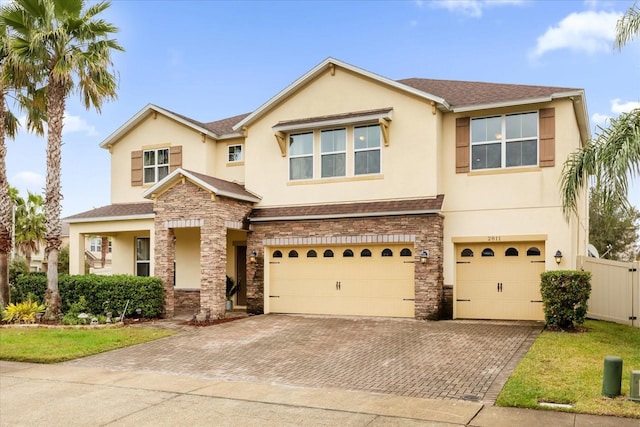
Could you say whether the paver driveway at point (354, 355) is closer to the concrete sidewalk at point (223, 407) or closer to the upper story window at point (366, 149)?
the concrete sidewalk at point (223, 407)

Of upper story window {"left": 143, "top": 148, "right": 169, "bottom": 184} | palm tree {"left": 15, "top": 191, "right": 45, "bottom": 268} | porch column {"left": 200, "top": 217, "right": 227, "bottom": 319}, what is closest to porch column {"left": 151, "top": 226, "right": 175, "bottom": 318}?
porch column {"left": 200, "top": 217, "right": 227, "bottom": 319}

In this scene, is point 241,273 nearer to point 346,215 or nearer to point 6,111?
point 346,215

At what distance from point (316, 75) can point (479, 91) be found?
17.6ft

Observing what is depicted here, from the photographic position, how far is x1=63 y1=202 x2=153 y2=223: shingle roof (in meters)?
19.5

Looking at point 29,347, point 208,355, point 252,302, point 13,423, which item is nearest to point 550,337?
point 208,355

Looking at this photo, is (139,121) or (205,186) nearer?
(205,186)

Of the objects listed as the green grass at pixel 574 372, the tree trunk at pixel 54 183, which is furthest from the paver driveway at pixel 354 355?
the tree trunk at pixel 54 183

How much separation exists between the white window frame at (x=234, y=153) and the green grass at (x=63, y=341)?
7445 millimetres

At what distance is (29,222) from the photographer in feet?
117

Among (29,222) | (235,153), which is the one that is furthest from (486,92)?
(29,222)

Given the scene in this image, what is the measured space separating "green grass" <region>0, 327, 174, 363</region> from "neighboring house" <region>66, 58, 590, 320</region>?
108 inches

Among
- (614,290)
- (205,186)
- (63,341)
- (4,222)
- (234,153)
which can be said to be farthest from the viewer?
(234,153)

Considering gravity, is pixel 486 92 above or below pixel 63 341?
above

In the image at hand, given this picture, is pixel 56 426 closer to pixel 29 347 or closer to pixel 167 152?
pixel 29 347
